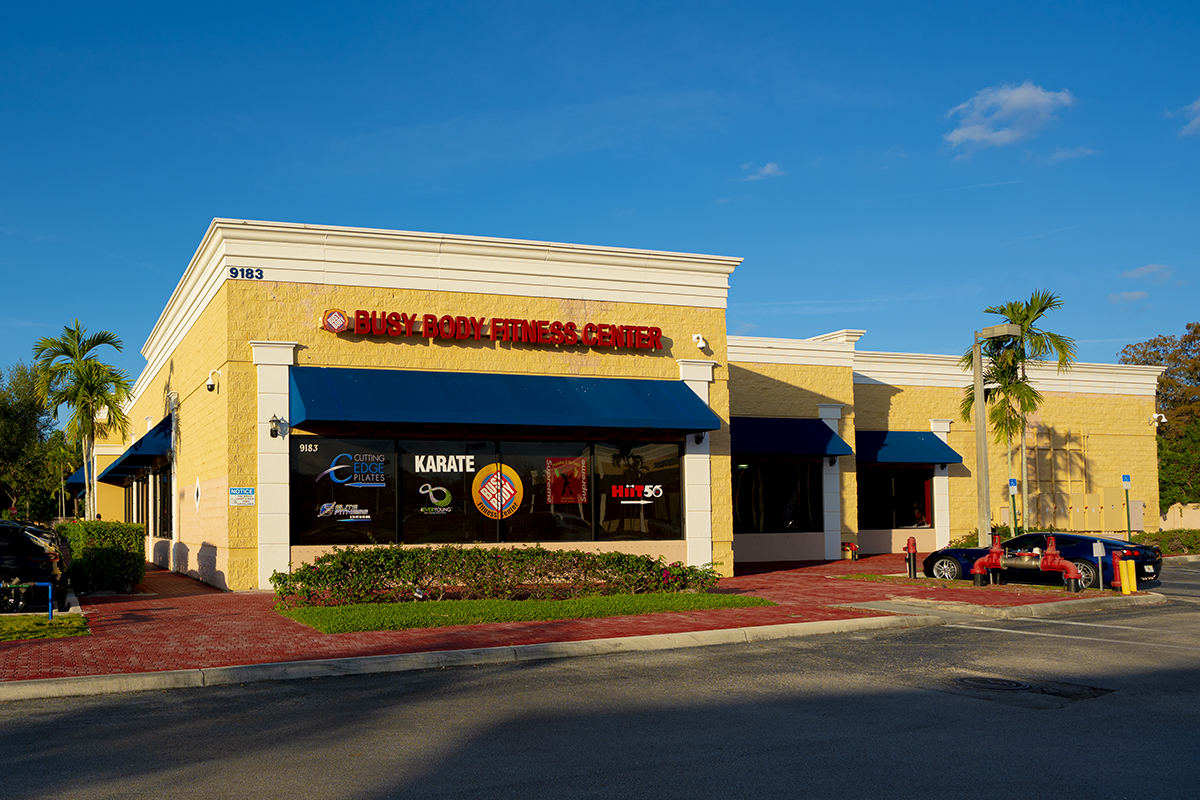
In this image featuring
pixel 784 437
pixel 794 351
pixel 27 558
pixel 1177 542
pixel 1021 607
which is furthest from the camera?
pixel 1177 542

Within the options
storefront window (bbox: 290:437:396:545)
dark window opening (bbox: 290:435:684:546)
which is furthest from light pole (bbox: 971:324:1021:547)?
storefront window (bbox: 290:437:396:545)

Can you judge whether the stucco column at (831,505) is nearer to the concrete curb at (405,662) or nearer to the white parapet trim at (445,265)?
the white parapet trim at (445,265)

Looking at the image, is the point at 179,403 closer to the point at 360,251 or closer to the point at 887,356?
the point at 360,251

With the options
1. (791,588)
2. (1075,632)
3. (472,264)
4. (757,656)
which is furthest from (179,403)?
(1075,632)

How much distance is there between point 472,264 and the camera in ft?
71.2

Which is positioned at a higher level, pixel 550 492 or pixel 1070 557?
pixel 550 492

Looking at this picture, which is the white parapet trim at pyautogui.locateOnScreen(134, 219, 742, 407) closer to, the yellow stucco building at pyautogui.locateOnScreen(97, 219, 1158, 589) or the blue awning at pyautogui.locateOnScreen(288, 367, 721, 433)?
the yellow stucco building at pyautogui.locateOnScreen(97, 219, 1158, 589)

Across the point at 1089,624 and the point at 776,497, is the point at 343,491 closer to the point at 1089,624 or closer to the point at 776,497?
the point at 1089,624

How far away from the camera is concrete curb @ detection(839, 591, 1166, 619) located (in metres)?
16.6

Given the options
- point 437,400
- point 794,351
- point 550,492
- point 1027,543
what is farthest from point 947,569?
point 437,400

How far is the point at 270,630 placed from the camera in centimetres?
1380

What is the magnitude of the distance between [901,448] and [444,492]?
57.8 ft

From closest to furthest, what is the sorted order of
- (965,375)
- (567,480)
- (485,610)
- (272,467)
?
(485,610)
(272,467)
(567,480)
(965,375)

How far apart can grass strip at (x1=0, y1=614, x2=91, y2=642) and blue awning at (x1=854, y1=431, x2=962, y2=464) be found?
23079 millimetres
